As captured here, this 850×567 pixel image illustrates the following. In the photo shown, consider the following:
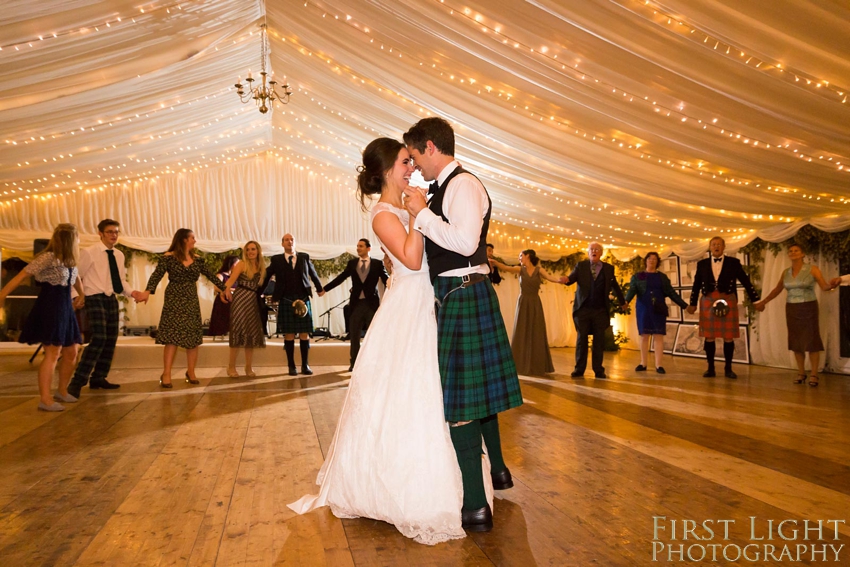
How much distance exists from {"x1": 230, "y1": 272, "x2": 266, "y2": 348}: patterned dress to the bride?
5225 mm

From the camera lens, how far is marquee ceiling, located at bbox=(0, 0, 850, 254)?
3975 mm

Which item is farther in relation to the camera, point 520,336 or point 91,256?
point 520,336

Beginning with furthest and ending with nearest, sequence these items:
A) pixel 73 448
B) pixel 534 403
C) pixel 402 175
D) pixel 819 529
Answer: pixel 534 403
pixel 73 448
pixel 402 175
pixel 819 529

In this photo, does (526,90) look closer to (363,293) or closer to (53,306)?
(363,293)

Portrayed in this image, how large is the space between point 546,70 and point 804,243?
497cm

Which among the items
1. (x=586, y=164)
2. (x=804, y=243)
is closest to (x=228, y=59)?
(x=586, y=164)

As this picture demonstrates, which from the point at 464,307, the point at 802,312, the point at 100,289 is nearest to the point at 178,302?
the point at 100,289

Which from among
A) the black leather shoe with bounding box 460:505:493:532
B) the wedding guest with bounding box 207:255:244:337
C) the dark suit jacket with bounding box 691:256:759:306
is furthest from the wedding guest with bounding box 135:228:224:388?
the dark suit jacket with bounding box 691:256:759:306

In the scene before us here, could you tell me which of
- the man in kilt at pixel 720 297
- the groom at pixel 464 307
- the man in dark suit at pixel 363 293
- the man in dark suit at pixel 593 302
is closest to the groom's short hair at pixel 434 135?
the groom at pixel 464 307

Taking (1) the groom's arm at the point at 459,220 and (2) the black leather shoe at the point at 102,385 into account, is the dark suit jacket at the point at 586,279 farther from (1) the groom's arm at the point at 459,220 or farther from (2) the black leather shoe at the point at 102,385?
(1) the groom's arm at the point at 459,220

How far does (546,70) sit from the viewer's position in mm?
→ 4934

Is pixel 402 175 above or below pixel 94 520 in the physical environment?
above

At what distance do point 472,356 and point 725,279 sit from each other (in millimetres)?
6208

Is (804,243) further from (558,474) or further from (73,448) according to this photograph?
(73,448)
